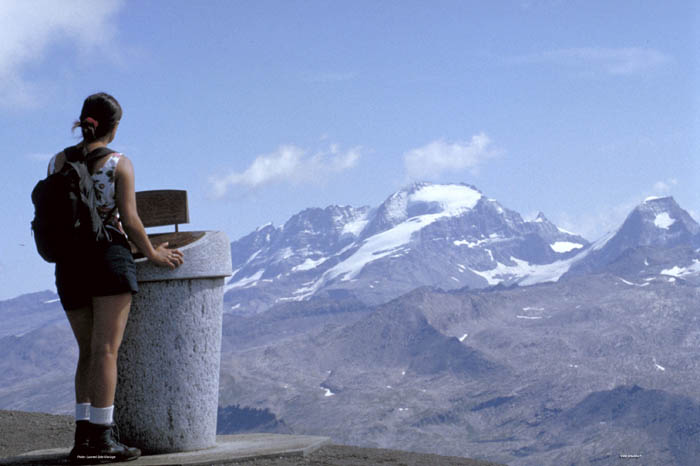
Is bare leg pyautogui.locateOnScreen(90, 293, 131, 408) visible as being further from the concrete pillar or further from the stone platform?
the stone platform

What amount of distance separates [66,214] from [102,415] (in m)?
2.22

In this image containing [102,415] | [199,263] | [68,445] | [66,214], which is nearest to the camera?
[66,214]

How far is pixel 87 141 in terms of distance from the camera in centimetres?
859

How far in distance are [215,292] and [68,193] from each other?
7.59ft

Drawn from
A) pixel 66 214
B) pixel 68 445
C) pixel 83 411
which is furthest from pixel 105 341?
pixel 68 445

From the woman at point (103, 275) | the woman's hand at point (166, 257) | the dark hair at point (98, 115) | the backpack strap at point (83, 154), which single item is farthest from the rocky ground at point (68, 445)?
the dark hair at point (98, 115)

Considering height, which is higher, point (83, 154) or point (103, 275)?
point (83, 154)

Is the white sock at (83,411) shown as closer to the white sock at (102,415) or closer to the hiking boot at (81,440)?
the hiking boot at (81,440)

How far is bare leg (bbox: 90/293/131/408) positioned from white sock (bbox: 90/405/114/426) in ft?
0.18

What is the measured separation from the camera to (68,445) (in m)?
14.6

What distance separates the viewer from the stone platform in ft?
29.7

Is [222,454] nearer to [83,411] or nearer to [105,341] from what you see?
[83,411]

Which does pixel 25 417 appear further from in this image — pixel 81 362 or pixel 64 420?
pixel 81 362

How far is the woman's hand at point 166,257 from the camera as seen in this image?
888 centimetres
